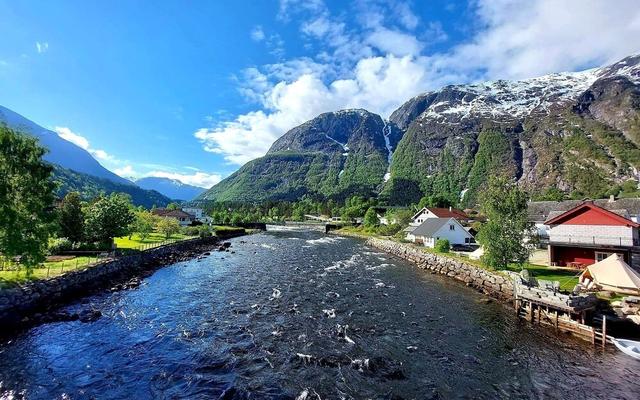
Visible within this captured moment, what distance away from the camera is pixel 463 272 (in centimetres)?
4969

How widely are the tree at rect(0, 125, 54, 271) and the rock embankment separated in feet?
164

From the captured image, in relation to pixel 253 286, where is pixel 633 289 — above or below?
above

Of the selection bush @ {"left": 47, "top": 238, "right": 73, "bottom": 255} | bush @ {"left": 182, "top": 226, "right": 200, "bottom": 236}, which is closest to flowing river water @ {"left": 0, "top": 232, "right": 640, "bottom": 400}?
bush @ {"left": 47, "top": 238, "right": 73, "bottom": 255}

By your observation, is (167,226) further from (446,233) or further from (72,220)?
(446,233)

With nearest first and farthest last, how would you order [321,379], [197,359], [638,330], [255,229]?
[321,379] < [197,359] < [638,330] < [255,229]

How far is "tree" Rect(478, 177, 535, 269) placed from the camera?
4247cm

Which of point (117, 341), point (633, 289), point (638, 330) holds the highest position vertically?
point (633, 289)

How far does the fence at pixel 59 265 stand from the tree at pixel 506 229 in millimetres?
52044

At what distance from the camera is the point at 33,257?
33.2 metres

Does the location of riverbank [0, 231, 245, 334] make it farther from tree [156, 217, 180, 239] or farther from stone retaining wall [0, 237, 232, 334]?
tree [156, 217, 180, 239]

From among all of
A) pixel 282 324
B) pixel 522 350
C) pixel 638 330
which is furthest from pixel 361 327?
pixel 638 330

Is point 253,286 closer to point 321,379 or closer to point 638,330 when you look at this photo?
point 321,379

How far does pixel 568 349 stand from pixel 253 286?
1301 inches

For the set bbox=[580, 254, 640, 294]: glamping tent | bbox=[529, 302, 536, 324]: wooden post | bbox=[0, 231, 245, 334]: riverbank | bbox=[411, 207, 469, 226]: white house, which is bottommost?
bbox=[0, 231, 245, 334]: riverbank
